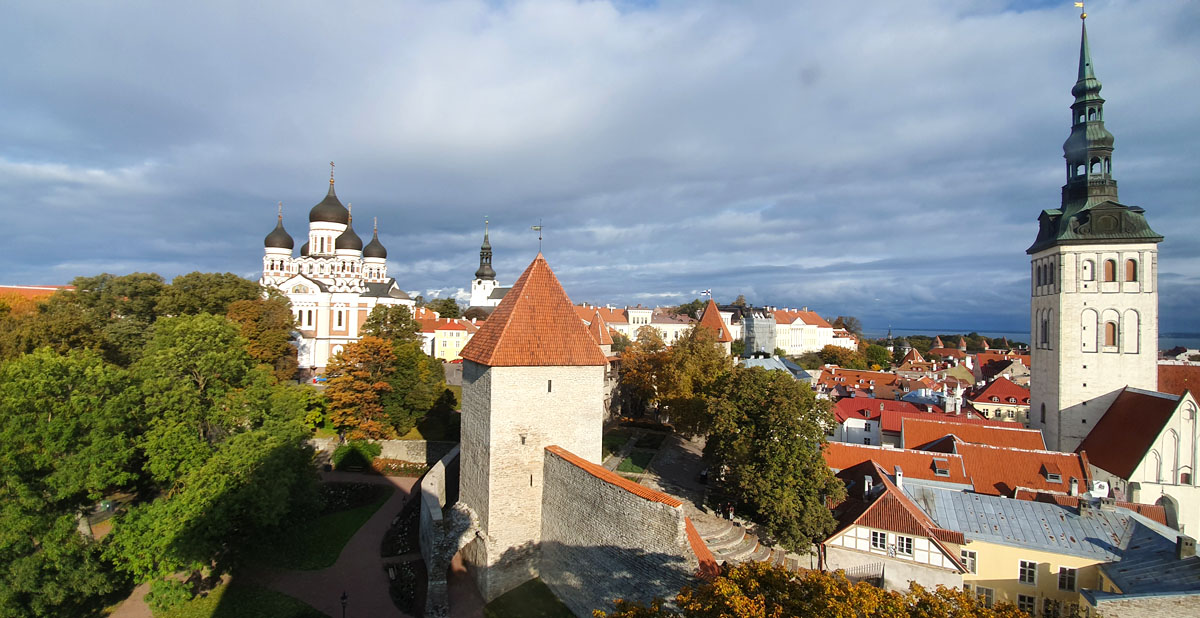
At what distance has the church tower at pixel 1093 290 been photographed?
76.2 ft

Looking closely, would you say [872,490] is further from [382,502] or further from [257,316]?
[257,316]

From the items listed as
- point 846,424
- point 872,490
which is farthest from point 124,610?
point 846,424

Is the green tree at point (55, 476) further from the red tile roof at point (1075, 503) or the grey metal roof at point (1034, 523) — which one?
the red tile roof at point (1075, 503)

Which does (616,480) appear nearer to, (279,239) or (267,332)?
(267,332)

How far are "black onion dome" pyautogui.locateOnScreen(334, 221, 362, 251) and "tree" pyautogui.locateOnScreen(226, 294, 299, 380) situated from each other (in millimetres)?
13713

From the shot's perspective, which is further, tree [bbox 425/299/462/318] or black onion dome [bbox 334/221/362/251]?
tree [bbox 425/299/462/318]

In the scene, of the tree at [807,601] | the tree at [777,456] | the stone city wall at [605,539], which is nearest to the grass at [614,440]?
the tree at [777,456]

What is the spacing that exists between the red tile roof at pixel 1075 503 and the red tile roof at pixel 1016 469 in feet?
3.45

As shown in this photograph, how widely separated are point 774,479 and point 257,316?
1212 inches

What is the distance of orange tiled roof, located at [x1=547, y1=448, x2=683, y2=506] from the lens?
11.3m

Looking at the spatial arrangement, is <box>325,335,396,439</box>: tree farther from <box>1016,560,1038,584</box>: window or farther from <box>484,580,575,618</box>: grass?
<box>1016,560,1038,584</box>: window

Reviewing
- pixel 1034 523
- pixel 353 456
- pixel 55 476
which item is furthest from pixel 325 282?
pixel 1034 523

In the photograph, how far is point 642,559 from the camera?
11391mm

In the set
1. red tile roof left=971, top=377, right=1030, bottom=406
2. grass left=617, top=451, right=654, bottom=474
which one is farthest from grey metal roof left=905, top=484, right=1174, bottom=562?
red tile roof left=971, top=377, right=1030, bottom=406
